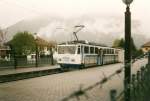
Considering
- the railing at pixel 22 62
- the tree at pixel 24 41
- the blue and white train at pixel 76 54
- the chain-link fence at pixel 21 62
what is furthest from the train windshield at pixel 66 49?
the tree at pixel 24 41

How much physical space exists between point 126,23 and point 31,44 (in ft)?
333

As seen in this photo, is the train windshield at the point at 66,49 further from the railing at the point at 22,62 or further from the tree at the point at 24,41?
the tree at the point at 24,41

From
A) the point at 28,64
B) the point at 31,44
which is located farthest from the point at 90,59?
the point at 31,44

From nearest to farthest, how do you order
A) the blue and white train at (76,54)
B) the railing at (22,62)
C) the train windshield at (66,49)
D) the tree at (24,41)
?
1. the railing at (22,62)
2. the blue and white train at (76,54)
3. the train windshield at (66,49)
4. the tree at (24,41)

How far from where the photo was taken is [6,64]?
37.4 m

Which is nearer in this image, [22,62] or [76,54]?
[76,54]

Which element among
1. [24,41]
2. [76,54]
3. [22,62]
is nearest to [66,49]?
[76,54]

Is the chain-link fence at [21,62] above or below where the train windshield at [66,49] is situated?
below

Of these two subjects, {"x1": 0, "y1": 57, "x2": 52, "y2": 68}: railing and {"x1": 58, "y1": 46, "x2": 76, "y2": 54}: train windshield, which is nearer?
{"x1": 0, "y1": 57, "x2": 52, "y2": 68}: railing

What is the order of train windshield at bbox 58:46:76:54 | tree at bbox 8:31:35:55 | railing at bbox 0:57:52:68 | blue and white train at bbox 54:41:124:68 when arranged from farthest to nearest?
1. tree at bbox 8:31:35:55
2. train windshield at bbox 58:46:76:54
3. blue and white train at bbox 54:41:124:68
4. railing at bbox 0:57:52:68

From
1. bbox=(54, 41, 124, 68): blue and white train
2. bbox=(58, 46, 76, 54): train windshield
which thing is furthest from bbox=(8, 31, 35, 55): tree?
bbox=(58, 46, 76, 54): train windshield

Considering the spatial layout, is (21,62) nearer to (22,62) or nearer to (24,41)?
(22,62)

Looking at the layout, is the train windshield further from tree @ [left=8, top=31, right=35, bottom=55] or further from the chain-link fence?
tree @ [left=8, top=31, right=35, bottom=55]

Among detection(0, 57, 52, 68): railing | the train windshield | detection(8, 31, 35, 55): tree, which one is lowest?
detection(0, 57, 52, 68): railing
